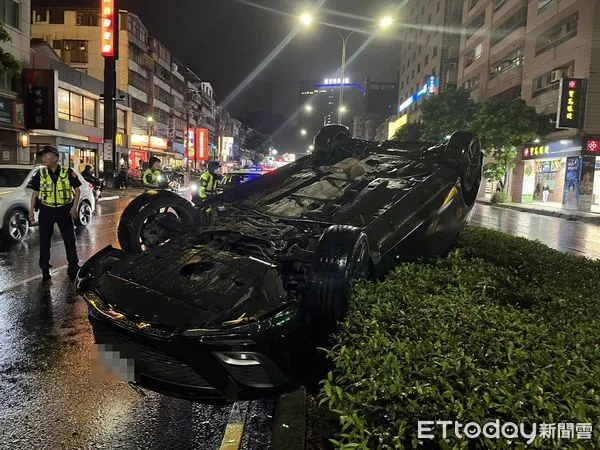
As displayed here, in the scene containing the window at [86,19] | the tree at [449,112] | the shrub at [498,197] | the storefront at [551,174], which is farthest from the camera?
the window at [86,19]

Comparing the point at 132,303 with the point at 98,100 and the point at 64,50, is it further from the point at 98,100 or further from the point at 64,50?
the point at 64,50

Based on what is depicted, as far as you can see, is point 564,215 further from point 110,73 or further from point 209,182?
point 110,73

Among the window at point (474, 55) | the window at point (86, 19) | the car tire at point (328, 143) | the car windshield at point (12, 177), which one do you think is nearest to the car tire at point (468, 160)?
the car tire at point (328, 143)

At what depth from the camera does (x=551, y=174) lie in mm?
32938

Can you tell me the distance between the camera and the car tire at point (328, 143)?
6141 mm

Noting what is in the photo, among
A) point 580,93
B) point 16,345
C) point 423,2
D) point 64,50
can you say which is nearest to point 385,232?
point 16,345

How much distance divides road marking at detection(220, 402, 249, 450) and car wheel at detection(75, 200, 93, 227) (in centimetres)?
1037

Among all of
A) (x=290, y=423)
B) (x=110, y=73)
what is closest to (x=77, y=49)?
(x=110, y=73)

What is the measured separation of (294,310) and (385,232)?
1.26 meters

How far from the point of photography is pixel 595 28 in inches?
1032

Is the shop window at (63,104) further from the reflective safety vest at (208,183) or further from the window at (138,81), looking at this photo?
the reflective safety vest at (208,183)

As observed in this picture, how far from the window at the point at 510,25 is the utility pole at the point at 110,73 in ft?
93.8

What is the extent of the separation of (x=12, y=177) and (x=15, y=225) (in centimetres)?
121

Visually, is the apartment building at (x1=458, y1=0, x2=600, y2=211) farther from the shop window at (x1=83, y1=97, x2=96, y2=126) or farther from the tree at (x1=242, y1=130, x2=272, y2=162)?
the tree at (x1=242, y1=130, x2=272, y2=162)
